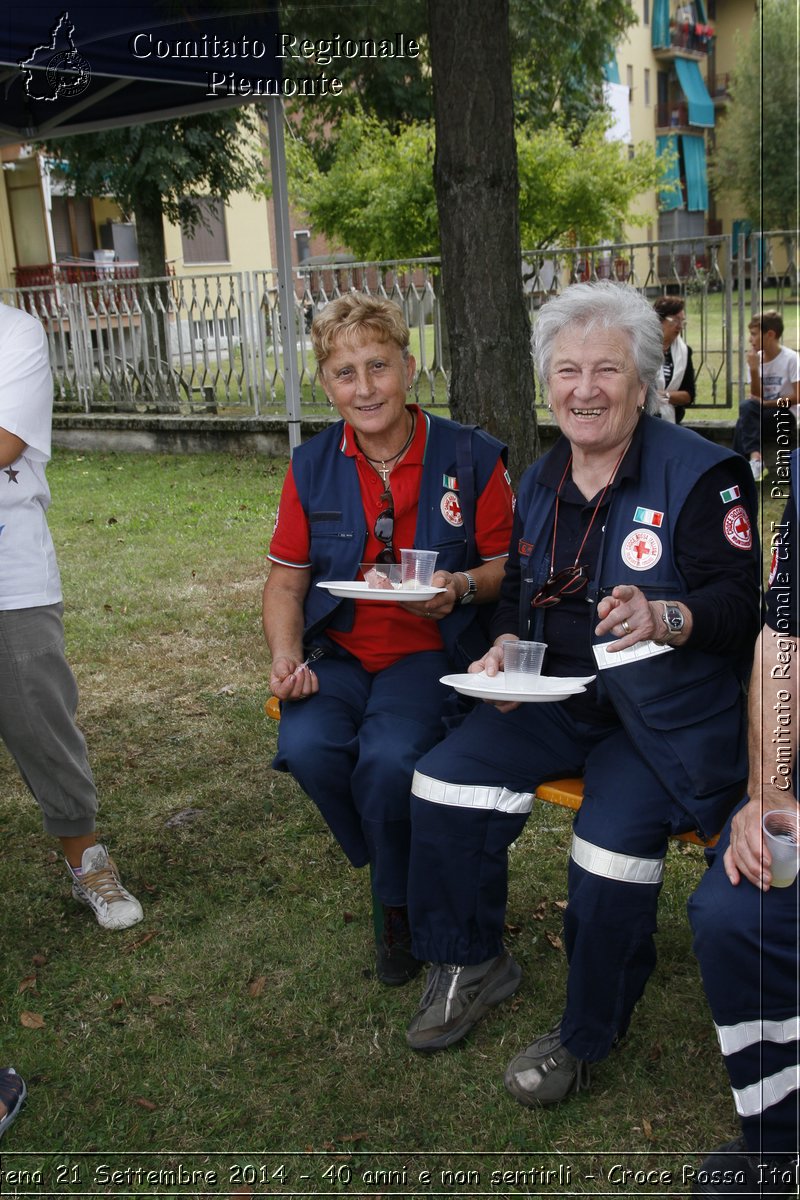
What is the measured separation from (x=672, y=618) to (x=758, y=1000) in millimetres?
768

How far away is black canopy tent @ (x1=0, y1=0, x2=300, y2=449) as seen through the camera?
14.3 ft

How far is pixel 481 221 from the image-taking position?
4586 mm

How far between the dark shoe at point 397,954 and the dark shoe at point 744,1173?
95 centimetres

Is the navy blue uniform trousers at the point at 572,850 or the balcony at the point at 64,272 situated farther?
the balcony at the point at 64,272

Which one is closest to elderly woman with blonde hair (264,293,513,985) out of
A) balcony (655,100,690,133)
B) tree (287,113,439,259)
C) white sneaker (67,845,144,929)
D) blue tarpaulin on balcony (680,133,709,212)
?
white sneaker (67,845,144,929)

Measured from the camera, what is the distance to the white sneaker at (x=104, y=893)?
11.1 ft

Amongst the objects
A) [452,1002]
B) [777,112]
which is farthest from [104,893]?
[777,112]

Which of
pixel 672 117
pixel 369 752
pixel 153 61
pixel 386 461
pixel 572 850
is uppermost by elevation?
pixel 672 117

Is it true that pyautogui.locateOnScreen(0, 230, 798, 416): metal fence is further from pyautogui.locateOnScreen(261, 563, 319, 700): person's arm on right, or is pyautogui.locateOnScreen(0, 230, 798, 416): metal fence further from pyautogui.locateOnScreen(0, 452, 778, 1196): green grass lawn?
pyautogui.locateOnScreen(261, 563, 319, 700): person's arm on right

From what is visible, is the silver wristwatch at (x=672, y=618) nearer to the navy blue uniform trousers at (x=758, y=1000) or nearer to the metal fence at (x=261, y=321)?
the navy blue uniform trousers at (x=758, y=1000)

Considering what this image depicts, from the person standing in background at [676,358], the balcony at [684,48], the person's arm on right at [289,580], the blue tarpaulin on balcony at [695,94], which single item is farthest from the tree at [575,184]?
→ the blue tarpaulin on balcony at [695,94]

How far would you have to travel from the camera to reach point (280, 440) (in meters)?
11.6

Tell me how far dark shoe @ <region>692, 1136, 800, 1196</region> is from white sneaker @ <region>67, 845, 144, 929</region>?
6.01 ft

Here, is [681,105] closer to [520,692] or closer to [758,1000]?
[520,692]
